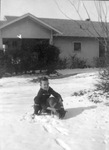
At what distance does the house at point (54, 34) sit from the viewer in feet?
63.2

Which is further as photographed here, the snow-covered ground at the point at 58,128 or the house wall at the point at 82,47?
the house wall at the point at 82,47

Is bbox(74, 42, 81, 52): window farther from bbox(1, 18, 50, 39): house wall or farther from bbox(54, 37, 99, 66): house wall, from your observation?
bbox(1, 18, 50, 39): house wall

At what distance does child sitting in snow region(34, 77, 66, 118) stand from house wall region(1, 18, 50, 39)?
1402cm

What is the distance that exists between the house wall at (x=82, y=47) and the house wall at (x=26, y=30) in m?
2.07

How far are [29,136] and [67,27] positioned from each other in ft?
64.9

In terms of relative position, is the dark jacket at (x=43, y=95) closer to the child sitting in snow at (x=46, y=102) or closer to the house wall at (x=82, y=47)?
the child sitting in snow at (x=46, y=102)

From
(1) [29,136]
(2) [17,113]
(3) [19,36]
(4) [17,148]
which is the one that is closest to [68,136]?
(1) [29,136]

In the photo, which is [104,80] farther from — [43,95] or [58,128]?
[58,128]

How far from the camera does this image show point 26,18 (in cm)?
1950

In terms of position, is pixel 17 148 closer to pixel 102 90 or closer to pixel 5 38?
pixel 102 90

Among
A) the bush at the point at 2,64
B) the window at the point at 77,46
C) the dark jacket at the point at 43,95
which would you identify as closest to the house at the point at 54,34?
the window at the point at 77,46

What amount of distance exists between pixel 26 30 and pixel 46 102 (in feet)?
47.5

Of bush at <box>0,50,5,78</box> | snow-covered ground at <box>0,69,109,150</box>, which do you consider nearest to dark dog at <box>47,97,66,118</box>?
snow-covered ground at <box>0,69,109,150</box>

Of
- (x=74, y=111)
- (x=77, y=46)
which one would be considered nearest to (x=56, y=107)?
(x=74, y=111)
